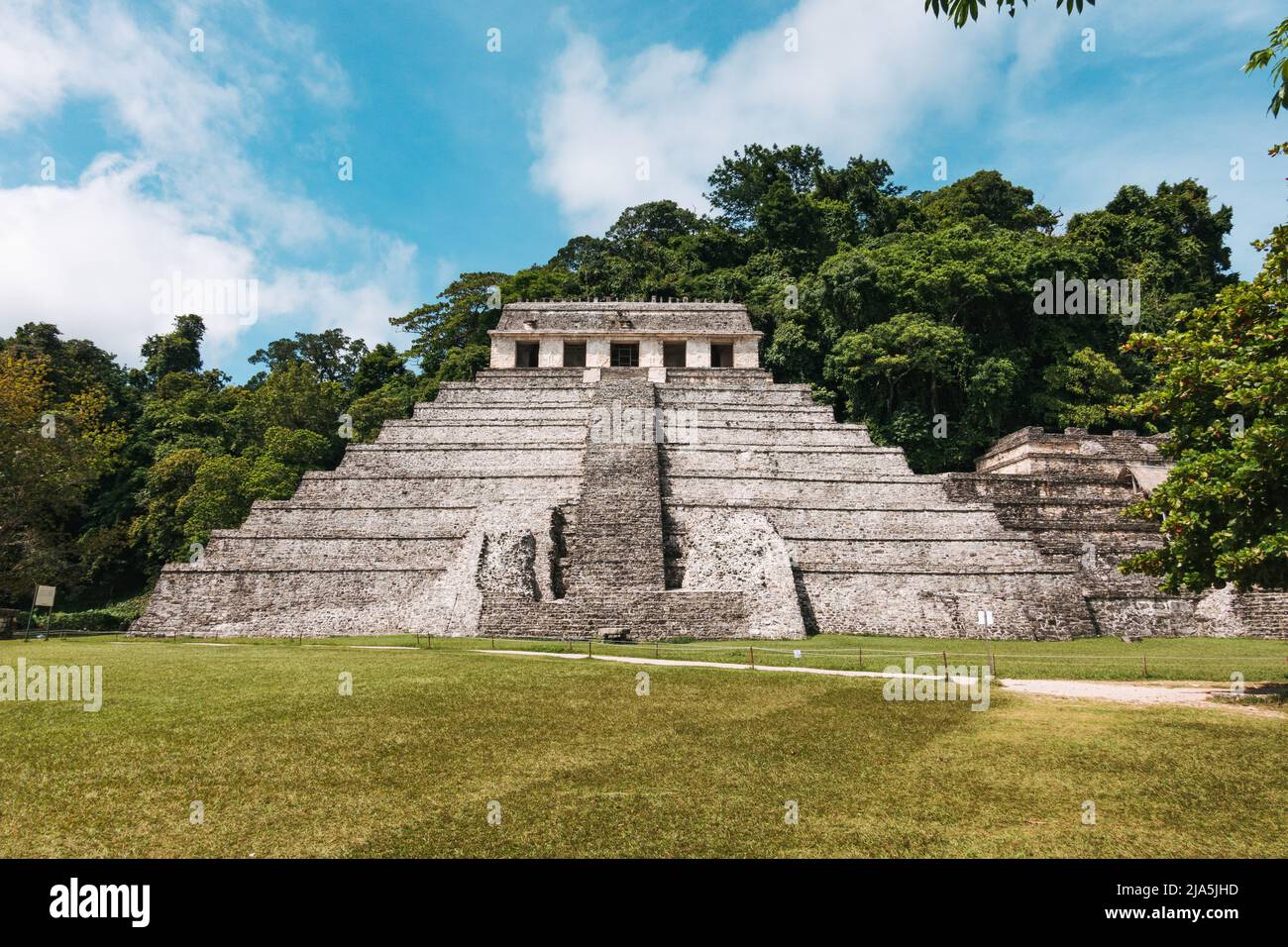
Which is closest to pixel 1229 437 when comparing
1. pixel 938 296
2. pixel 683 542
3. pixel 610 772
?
pixel 610 772

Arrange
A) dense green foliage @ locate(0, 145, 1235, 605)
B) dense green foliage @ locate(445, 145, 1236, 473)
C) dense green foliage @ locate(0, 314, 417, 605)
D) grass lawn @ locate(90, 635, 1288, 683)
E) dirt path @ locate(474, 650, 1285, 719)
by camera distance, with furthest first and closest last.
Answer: dense green foliage @ locate(445, 145, 1236, 473) < dense green foliage @ locate(0, 145, 1235, 605) < dense green foliage @ locate(0, 314, 417, 605) < grass lawn @ locate(90, 635, 1288, 683) < dirt path @ locate(474, 650, 1285, 719)

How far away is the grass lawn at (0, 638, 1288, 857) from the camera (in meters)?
6.04

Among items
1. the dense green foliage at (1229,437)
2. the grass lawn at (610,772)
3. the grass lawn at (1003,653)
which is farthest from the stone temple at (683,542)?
the grass lawn at (610,772)

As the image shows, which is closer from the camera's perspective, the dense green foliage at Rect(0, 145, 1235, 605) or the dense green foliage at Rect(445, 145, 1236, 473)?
the dense green foliage at Rect(0, 145, 1235, 605)

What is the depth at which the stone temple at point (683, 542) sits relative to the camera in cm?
2047

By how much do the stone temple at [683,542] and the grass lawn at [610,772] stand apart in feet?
27.3

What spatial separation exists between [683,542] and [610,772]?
15669 millimetres

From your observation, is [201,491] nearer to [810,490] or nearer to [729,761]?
[810,490]

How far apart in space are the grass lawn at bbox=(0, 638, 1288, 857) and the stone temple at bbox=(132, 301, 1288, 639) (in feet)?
27.3

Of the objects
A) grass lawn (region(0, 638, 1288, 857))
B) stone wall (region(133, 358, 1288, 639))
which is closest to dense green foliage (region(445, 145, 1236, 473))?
stone wall (region(133, 358, 1288, 639))

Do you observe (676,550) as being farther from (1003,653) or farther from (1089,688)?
(1089,688)

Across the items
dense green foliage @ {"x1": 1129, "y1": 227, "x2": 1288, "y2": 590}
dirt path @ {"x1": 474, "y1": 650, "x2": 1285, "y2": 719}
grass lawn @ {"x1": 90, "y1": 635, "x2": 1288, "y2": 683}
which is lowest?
grass lawn @ {"x1": 90, "y1": 635, "x2": 1288, "y2": 683}

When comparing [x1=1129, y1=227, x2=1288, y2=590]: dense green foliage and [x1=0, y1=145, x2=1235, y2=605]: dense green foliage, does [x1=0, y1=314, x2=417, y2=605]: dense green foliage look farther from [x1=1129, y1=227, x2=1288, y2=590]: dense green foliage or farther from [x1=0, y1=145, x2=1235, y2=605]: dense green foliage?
[x1=1129, y1=227, x2=1288, y2=590]: dense green foliage

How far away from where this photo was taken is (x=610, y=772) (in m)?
7.72
